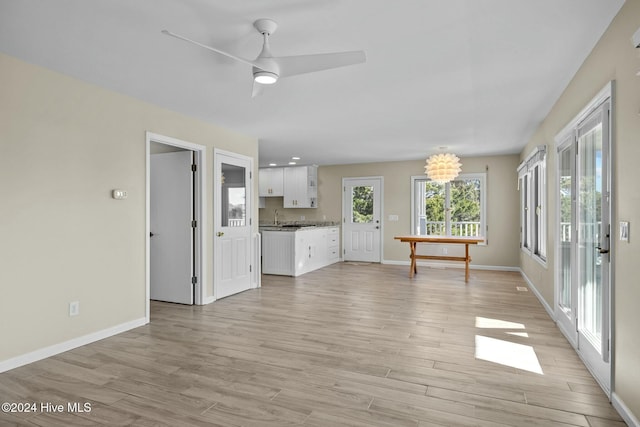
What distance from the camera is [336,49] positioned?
2795 millimetres

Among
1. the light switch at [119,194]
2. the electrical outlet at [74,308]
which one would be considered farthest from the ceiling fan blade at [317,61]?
the electrical outlet at [74,308]

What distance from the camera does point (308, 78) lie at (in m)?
3.44

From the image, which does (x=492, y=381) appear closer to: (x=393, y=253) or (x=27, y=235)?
(x=27, y=235)

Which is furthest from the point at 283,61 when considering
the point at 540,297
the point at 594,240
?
the point at 540,297

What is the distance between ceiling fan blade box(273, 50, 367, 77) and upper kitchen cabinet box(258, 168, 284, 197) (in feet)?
22.1

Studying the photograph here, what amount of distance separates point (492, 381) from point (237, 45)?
2.99 m

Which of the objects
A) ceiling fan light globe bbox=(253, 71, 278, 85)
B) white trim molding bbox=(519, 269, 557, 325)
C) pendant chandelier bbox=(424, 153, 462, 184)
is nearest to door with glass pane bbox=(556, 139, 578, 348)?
white trim molding bbox=(519, 269, 557, 325)

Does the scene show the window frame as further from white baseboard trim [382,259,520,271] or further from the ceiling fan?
the ceiling fan

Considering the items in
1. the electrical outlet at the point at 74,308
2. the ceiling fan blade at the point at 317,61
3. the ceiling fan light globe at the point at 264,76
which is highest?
the ceiling fan blade at the point at 317,61

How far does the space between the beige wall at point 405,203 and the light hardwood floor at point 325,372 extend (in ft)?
11.0

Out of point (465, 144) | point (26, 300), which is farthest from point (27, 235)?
point (465, 144)

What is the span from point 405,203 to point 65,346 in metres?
6.95

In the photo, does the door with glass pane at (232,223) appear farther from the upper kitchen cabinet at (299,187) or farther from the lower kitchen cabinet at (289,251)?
the upper kitchen cabinet at (299,187)

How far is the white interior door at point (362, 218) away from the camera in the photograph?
9.01m
